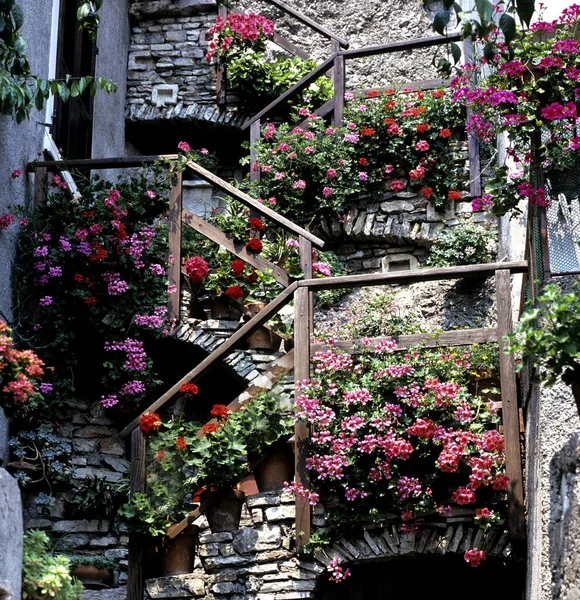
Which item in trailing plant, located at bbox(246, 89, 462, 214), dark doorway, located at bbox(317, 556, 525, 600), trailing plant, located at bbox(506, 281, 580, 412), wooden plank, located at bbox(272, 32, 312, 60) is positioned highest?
wooden plank, located at bbox(272, 32, 312, 60)

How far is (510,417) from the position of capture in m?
6.05

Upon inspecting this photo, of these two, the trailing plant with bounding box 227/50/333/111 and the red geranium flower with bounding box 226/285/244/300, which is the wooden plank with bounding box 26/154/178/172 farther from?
the trailing plant with bounding box 227/50/333/111

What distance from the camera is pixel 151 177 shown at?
9.71 metres

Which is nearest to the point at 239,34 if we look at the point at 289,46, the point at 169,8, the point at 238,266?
the point at 289,46

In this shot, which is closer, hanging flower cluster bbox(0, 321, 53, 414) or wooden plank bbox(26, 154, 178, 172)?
hanging flower cluster bbox(0, 321, 53, 414)

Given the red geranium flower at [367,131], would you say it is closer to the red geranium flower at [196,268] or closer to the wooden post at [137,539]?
the red geranium flower at [196,268]

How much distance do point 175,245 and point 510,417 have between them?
295 cm

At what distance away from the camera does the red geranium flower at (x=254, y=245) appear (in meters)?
7.96

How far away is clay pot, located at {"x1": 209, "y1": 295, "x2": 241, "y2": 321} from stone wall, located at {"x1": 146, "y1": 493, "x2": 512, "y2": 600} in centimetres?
197

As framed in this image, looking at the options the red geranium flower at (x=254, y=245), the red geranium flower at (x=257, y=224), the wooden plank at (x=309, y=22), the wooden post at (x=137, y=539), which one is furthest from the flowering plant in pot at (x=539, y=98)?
the wooden plank at (x=309, y=22)

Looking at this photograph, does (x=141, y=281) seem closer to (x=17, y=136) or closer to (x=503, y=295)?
(x=17, y=136)

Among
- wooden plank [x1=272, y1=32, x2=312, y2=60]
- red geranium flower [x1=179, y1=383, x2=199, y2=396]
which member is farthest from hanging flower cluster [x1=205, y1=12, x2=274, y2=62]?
red geranium flower [x1=179, y1=383, x2=199, y2=396]

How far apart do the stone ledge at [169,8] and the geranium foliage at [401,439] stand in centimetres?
567

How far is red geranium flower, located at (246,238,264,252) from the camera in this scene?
313 inches
